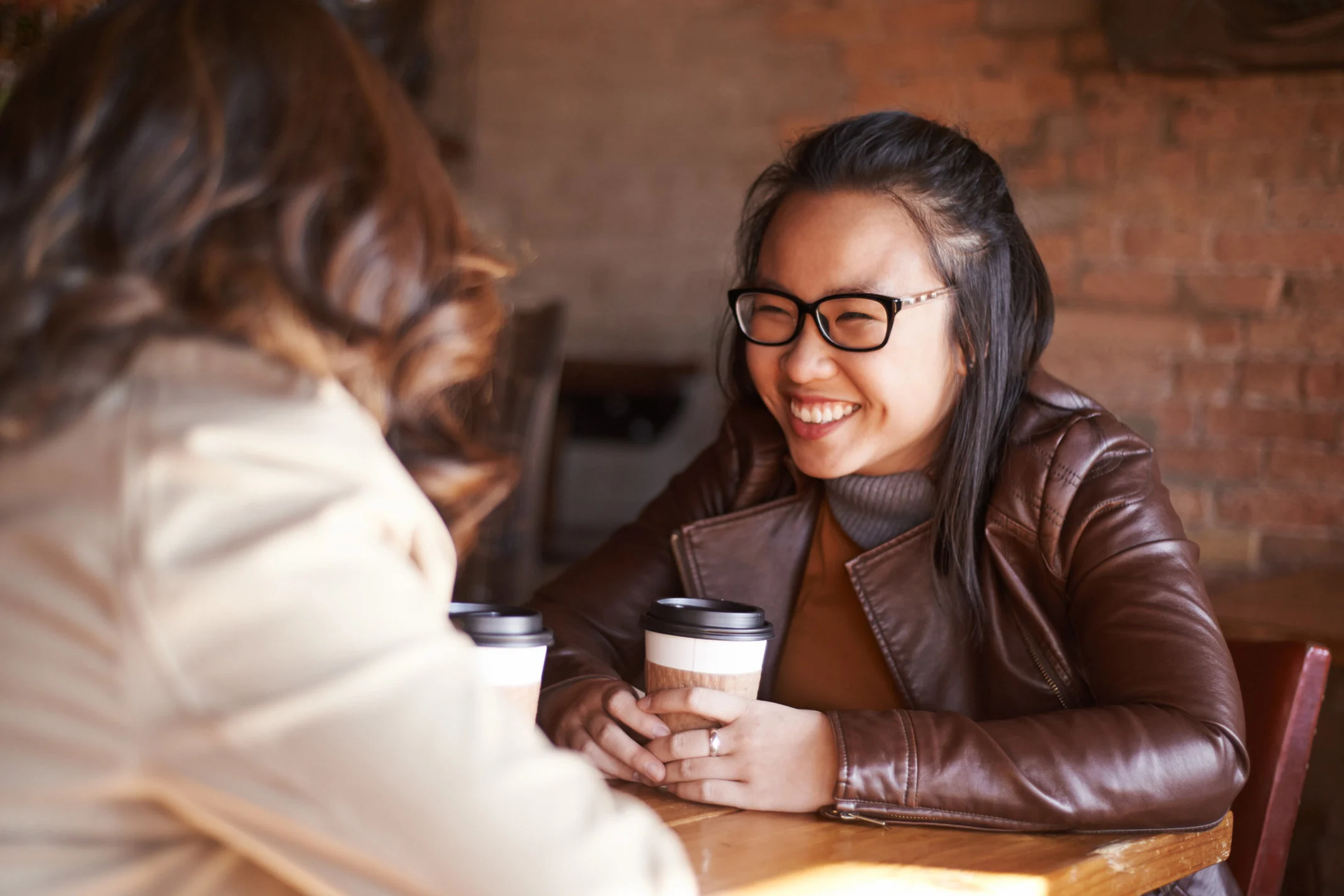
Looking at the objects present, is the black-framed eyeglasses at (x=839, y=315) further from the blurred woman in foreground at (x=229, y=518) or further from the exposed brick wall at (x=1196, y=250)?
the exposed brick wall at (x=1196, y=250)

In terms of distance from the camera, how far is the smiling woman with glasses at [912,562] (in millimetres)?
1227

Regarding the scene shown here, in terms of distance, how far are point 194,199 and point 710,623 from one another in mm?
628

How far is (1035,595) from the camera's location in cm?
153

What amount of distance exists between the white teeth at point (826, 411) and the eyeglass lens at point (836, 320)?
86 millimetres

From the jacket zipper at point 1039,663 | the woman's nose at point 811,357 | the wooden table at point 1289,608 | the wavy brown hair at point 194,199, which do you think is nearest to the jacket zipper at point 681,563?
the woman's nose at point 811,357

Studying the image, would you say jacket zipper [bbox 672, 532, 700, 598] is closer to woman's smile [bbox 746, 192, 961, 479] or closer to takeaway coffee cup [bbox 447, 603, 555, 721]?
woman's smile [bbox 746, 192, 961, 479]

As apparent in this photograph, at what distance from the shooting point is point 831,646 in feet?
5.56

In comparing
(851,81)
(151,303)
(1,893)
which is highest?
(851,81)

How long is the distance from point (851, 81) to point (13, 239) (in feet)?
10.5

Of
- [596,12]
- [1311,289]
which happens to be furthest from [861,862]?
[596,12]

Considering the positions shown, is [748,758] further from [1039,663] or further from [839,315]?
[839,315]

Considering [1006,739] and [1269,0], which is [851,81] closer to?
[1269,0]

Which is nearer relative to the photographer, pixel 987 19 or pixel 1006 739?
pixel 1006 739

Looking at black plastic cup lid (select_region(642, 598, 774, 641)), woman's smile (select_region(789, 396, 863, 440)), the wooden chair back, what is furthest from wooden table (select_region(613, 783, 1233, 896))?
the wooden chair back
